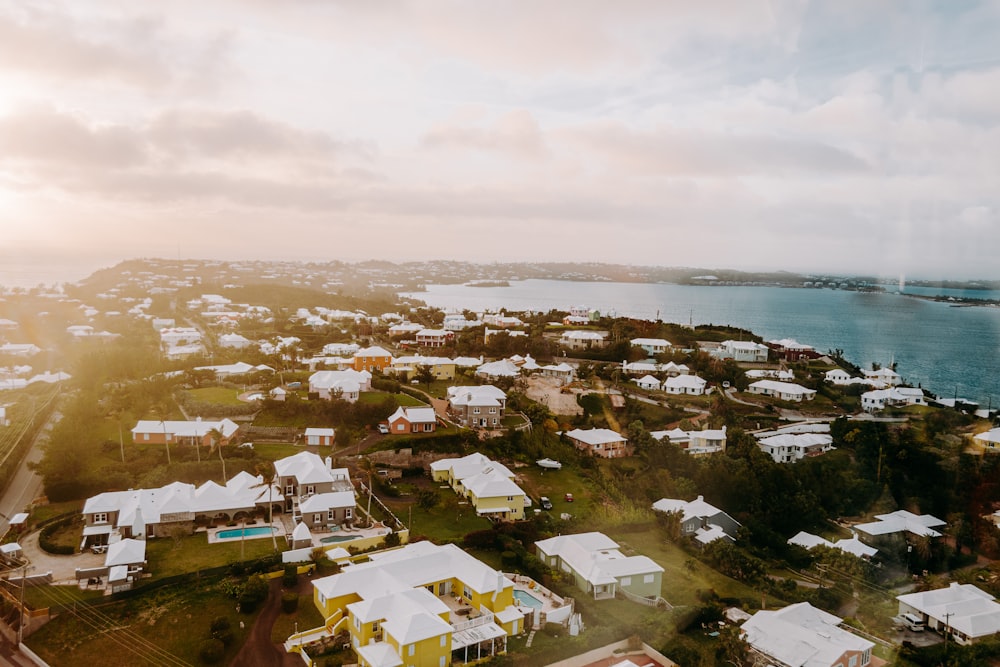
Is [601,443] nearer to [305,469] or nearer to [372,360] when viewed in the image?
[305,469]

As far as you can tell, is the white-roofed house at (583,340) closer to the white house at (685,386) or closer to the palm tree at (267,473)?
the white house at (685,386)

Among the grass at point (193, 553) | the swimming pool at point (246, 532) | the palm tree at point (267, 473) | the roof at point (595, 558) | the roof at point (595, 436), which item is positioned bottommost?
the roof at point (595, 436)

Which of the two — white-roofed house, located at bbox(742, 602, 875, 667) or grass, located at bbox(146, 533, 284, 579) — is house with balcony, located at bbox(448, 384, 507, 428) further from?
white-roofed house, located at bbox(742, 602, 875, 667)

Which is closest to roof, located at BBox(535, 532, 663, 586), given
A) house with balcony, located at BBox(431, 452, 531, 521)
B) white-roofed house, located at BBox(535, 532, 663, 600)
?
white-roofed house, located at BBox(535, 532, 663, 600)

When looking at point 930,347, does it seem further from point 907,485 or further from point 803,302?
point 803,302

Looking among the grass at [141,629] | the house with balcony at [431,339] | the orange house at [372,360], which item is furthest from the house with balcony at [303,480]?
the house with balcony at [431,339]

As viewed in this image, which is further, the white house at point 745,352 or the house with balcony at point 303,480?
the white house at point 745,352
